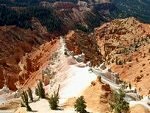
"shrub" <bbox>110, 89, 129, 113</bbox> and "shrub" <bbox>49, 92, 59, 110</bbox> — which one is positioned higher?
"shrub" <bbox>110, 89, 129, 113</bbox>

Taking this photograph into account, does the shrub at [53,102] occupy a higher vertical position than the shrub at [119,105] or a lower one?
lower

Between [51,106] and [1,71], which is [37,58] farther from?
[51,106]

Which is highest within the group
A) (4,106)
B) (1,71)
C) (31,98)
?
(31,98)

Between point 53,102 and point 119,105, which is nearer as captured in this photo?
point 119,105

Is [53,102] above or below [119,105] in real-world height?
below

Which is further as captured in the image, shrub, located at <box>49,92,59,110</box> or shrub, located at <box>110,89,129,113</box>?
shrub, located at <box>49,92,59,110</box>

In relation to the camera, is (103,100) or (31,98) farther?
(31,98)

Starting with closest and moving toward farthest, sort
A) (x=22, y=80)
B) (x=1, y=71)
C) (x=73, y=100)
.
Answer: (x=73, y=100)
(x=22, y=80)
(x=1, y=71)

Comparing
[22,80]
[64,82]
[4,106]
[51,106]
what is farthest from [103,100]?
[22,80]

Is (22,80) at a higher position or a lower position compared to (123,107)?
lower

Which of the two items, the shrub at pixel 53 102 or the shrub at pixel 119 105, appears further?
the shrub at pixel 53 102

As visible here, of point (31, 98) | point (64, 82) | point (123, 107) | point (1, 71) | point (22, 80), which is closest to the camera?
point (123, 107)
